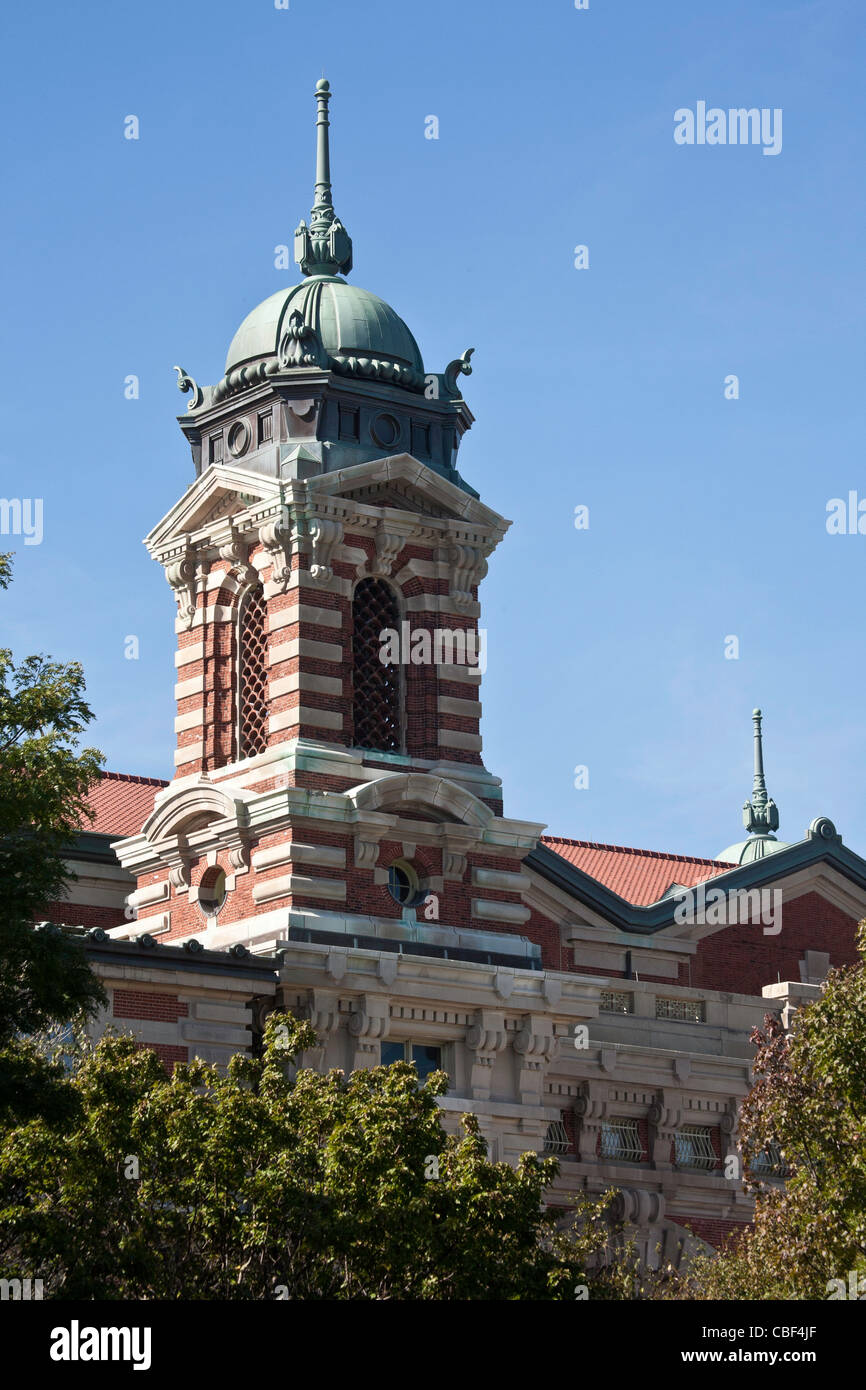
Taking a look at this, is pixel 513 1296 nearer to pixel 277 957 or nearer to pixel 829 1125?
pixel 829 1125

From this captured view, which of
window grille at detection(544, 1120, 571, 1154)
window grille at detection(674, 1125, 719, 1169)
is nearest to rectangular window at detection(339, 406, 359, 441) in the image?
window grille at detection(544, 1120, 571, 1154)

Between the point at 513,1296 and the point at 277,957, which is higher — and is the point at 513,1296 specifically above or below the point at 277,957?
below

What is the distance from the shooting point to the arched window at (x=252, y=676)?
4712cm

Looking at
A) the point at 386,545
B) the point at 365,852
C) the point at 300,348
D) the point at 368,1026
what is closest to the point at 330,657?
the point at 386,545

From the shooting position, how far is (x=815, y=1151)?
114 ft

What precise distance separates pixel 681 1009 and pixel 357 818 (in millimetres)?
11191

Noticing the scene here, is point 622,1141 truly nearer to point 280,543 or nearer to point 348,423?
point 280,543

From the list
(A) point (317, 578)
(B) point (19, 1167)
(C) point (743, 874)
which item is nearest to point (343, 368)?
(A) point (317, 578)

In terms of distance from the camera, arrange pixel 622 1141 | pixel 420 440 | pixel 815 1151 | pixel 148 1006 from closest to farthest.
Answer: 1. pixel 815 1151
2. pixel 148 1006
3. pixel 420 440
4. pixel 622 1141

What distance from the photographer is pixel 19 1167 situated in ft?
106

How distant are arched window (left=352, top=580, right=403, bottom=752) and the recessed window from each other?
17.9 ft

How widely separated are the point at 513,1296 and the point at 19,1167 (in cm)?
661

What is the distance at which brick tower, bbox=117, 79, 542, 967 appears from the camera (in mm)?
45156
